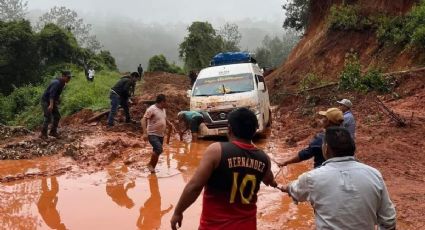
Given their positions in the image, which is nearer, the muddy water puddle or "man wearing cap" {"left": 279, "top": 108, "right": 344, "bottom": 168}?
"man wearing cap" {"left": 279, "top": 108, "right": 344, "bottom": 168}

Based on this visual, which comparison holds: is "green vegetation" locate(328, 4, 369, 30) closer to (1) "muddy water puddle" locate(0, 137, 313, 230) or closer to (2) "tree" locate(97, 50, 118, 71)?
(1) "muddy water puddle" locate(0, 137, 313, 230)

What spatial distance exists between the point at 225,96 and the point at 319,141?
7.06 metres

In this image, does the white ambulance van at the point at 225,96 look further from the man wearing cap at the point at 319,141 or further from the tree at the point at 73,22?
the tree at the point at 73,22

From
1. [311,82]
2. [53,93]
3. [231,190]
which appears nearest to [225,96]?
[53,93]

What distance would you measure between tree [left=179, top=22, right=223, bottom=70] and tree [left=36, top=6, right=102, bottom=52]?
47888mm

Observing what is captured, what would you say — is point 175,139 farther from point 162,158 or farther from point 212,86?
point 162,158

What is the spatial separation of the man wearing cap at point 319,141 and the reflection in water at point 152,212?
6.83 feet

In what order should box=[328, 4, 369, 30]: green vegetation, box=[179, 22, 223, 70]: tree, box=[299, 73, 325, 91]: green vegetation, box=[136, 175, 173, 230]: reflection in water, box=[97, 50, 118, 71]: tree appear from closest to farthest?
box=[136, 175, 173, 230]: reflection in water, box=[299, 73, 325, 91]: green vegetation, box=[328, 4, 369, 30]: green vegetation, box=[179, 22, 223, 70]: tree, box=[97, 50, 118, 71]: tree

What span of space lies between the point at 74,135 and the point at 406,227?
8.62m

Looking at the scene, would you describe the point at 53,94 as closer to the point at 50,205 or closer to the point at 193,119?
the point at 193,119

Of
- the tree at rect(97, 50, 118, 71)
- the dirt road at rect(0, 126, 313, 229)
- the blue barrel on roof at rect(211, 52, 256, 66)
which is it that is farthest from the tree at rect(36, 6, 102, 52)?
the dirt road at rect(0, 126, 313, 229)

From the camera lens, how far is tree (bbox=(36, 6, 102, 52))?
3428 inches

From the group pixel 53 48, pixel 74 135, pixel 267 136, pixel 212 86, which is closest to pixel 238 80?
pixel 212 86

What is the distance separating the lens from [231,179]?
10.0 ft
